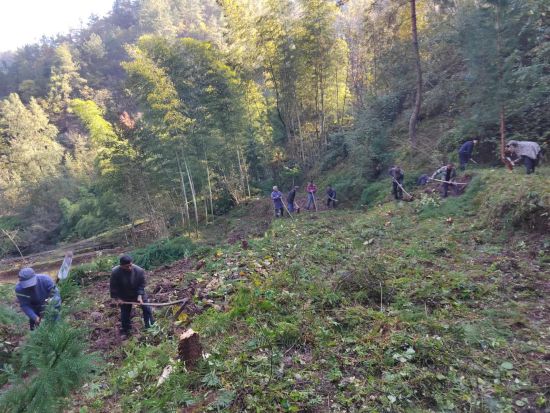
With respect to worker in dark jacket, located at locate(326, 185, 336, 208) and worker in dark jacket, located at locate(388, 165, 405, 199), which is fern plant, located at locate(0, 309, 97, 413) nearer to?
worker in dark jacket, located at locate(388, 165, 405, 199)

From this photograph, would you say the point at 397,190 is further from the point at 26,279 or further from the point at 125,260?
the point at 26,279

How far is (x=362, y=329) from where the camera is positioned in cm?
434

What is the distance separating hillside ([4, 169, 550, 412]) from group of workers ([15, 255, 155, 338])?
0.37m

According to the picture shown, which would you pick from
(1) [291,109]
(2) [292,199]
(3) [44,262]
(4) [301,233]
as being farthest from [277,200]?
(3) [44,262]

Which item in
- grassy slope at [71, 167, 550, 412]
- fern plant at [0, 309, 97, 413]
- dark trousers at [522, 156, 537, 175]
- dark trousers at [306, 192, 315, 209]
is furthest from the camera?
dark trousers at [306, 192, 315, 209]

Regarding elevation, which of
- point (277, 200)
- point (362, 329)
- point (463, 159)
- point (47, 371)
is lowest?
point (277, 200)

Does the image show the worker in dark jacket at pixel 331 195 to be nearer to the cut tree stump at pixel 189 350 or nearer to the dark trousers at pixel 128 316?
the dark trousers at pixel 128 316

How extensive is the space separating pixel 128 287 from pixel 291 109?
19853mm

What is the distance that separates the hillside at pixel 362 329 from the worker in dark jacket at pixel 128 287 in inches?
14.2

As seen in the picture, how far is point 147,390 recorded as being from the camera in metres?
3.71

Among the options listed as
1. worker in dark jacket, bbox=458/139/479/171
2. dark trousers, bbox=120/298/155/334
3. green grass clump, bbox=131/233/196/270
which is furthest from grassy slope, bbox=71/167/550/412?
worker in dark jacket, bbox=458/139/479/171

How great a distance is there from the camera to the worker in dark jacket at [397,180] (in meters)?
11.9

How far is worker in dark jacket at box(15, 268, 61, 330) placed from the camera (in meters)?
5.06

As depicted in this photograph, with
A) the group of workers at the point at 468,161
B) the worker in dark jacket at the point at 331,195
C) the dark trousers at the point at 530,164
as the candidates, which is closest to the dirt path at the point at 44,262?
the worker in dark jacket at the point at 331,195
